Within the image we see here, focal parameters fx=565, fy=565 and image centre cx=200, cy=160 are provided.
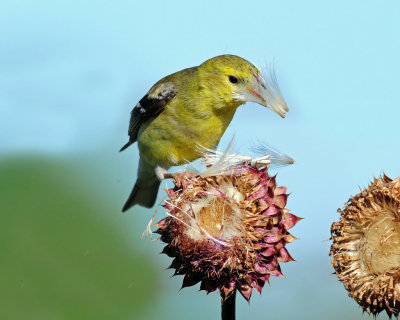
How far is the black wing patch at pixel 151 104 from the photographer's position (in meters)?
6.20

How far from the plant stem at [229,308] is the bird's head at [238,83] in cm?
180

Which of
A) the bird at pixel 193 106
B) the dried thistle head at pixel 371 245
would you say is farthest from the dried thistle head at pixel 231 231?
the bird at pixel 193 106

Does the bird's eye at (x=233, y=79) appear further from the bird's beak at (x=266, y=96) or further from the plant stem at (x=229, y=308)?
the plant stem at (x=229, y=308)

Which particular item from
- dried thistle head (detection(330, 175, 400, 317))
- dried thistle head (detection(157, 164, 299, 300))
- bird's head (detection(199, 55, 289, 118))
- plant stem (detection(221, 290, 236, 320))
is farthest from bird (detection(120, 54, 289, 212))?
plant stem (detection(221, 290, 236, 320))

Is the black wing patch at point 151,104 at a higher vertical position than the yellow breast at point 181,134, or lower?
higher

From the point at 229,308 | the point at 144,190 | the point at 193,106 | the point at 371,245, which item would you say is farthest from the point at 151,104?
the point at 371,245

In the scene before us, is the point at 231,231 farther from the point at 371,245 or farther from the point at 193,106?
the point at 193,106

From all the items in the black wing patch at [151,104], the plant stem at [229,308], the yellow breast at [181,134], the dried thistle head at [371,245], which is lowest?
the plant stem at [229,308]

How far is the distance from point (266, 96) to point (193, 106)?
3.21 feet

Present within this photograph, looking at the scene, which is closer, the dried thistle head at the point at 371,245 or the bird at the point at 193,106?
the dried thistle head at the point at 371,245

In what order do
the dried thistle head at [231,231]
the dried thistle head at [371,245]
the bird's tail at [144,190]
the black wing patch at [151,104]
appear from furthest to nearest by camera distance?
the bird's tail at [144,190] < the black wing patch at [151,104] < the dried thistle head at [231,231] < the dried thistle head at [371,245]

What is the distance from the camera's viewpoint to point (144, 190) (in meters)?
7.19

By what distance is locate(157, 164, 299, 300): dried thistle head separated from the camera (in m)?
3.87

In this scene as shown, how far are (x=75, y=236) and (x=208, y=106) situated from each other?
826cm
